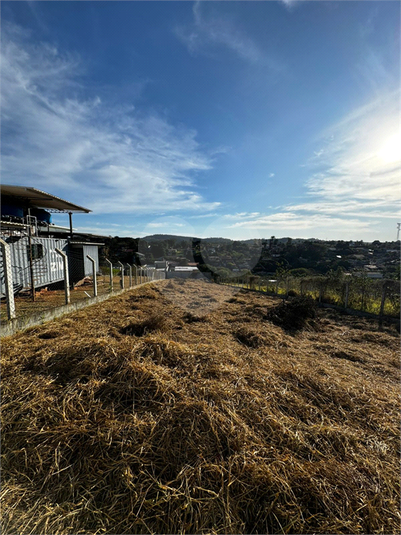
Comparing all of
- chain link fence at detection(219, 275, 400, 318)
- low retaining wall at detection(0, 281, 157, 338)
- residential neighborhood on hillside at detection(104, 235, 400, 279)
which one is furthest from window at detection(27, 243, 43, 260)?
chain link fence at detection(219, 275, 400, 318)

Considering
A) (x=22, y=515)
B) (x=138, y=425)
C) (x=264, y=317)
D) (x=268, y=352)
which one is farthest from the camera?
(x=264, y=317)

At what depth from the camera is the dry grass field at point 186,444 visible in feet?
4.10

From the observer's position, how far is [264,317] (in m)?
6.27

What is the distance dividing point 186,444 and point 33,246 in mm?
8132

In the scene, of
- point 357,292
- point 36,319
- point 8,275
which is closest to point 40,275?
point 36,319

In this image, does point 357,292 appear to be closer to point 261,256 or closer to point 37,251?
point 261,256

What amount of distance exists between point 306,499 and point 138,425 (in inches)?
47.1

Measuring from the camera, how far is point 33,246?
723cm

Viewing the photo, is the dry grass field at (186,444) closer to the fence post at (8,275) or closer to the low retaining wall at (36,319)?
the low retaining wall at (36,319)

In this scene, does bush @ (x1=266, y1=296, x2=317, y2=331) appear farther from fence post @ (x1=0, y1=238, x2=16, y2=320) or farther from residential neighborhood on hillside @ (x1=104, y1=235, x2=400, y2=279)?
fence post @ (x1=0, y1=238, x2=16, y2=320)

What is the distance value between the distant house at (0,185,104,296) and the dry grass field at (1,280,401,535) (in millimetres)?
3785

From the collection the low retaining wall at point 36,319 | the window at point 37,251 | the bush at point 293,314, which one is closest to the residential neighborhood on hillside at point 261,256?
the bush at point 293,314

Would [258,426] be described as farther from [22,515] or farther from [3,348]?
[3,348]

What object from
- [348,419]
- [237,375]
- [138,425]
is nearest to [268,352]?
[237,375]
